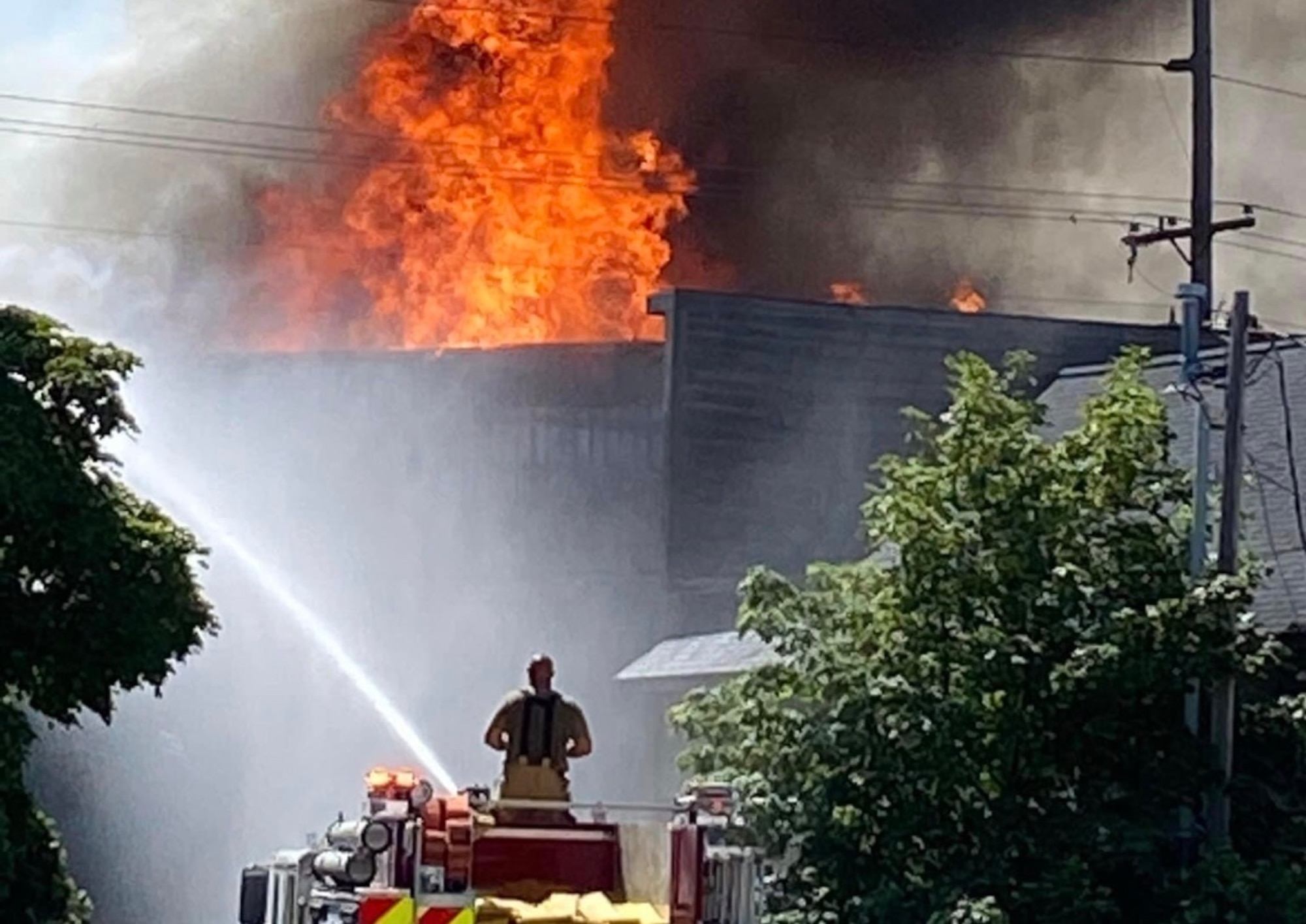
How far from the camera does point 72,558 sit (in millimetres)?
14031

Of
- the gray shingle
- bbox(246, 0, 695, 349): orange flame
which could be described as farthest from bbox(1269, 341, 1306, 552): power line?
bbox(246, 0, 695, 349): orange flame

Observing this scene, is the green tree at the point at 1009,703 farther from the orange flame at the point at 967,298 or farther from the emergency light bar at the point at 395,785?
the orange flame at the point at 967,298

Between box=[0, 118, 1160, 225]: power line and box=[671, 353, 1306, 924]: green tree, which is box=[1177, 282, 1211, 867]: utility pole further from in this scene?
box=[0, 118, 1160, 225]: power line

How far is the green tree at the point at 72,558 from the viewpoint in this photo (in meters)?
14.0

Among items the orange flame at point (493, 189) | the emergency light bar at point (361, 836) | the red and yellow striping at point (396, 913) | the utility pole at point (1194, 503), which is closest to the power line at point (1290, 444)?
the utility pole at point (1194, 503)

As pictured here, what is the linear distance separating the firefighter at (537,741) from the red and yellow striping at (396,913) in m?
2.15

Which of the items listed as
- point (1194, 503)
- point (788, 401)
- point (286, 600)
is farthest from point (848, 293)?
point (1194, 503)

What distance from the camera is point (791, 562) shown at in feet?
95.4

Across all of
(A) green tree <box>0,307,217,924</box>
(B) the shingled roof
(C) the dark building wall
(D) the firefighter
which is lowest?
(D) the firefighter

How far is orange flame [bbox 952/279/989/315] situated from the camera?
3703cm

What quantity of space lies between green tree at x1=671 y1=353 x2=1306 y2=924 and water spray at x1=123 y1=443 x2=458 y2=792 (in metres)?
7.86

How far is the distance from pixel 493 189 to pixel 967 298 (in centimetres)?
678

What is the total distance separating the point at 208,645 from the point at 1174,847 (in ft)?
41.4

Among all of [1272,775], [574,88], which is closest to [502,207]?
[574,88]
